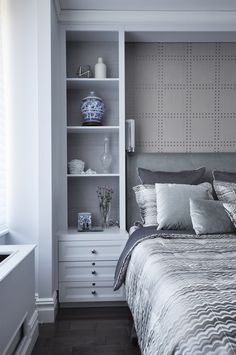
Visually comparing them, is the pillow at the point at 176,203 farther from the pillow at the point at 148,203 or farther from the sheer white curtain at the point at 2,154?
the sheer white curtain at the point at 2,154

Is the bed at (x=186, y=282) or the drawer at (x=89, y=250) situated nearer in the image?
the bed at (x=186, y=282)

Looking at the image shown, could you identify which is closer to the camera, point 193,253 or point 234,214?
point 193,253

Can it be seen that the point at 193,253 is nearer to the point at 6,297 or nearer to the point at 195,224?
the point at 195,224

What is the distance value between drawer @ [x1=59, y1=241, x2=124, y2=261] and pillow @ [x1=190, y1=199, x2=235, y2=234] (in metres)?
0.73

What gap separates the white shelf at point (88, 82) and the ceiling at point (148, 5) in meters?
0.61

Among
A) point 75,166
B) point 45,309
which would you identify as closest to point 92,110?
point 75,166

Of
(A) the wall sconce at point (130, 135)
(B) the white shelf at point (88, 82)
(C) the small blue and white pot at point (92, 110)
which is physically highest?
(B) the white shelf at point (88, 82)

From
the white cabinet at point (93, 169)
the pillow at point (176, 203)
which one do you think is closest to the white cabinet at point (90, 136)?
the white cabinet at point (93, 169)

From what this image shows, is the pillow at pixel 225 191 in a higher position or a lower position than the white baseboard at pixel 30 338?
higher

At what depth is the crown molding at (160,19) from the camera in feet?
9.85

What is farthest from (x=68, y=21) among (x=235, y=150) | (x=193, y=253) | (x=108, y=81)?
(x=193, y=253)

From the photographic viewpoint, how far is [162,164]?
3201 millimetres

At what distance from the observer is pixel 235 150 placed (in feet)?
10.9

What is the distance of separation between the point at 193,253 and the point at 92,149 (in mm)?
1750
